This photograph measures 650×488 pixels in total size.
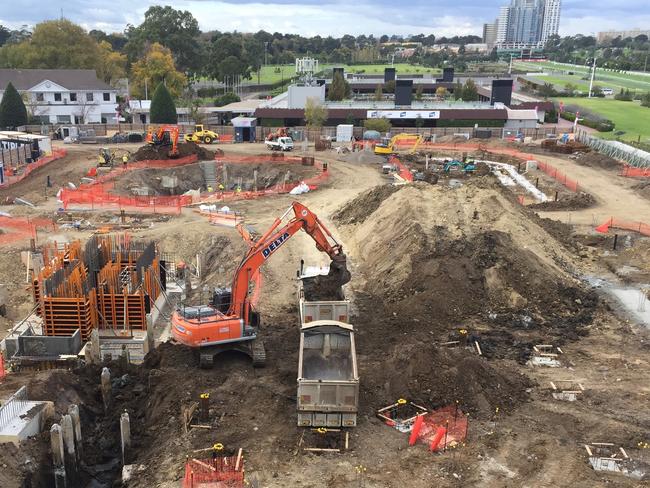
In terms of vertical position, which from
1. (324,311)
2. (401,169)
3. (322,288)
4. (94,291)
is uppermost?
→ (401,169)

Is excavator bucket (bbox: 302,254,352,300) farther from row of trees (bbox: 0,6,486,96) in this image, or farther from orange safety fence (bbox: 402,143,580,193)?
row of trees (bbox: 0,6,486,96)

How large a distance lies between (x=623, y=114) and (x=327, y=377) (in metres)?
81.6

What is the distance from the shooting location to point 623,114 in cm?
8519

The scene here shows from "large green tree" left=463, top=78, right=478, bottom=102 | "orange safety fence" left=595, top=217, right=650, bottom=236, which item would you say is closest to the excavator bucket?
"orange safety fence" left=595, top=217, right=650, bottom=236

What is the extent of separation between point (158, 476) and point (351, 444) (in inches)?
176

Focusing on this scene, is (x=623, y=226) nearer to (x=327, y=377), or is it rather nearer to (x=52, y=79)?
(x=327, y=377)

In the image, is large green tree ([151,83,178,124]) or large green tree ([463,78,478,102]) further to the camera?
large green tree ([463,78,478,102])

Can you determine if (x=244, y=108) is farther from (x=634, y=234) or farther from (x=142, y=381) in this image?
(x=142, y=381)

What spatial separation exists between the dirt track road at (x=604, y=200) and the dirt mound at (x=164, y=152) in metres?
26.8

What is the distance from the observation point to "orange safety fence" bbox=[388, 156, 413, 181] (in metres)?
43.8

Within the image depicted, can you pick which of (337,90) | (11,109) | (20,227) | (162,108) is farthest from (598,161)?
(11,109)

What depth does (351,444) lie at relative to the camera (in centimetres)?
1491

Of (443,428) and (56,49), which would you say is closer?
(443,428)

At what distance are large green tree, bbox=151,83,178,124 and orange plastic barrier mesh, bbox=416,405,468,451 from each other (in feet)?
194
